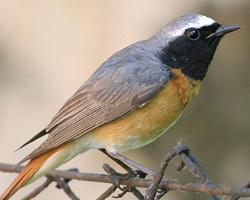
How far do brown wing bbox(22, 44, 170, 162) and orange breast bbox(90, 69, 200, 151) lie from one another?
0.12 feet

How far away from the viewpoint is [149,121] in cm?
409

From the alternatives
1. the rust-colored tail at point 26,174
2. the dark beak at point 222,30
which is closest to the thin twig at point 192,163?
the rust-colored tail at point 26,174

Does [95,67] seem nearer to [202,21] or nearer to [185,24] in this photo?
[185,24]

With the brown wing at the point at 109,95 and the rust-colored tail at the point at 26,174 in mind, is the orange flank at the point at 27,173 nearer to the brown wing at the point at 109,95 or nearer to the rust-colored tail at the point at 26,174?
the rust-colored tail at the point at 26,174

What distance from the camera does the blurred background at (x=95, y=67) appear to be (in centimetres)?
564

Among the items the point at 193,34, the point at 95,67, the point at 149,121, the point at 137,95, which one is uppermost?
the point at 193,34

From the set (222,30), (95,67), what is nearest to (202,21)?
(222,30)

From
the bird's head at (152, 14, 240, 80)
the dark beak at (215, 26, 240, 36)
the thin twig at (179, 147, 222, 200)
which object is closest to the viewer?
the thin twig at (179, 147, 222, 200)

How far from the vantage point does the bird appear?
13.4 feet

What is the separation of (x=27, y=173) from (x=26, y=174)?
0.04 feet

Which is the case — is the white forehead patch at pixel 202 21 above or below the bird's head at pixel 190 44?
above

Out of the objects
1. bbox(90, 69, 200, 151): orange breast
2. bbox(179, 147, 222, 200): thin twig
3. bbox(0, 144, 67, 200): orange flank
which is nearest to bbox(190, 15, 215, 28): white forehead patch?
bbox(90, 69, 200, 151): orange breast

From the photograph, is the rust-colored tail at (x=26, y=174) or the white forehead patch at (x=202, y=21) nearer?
the rust-colored tail at (x=26, y=174)

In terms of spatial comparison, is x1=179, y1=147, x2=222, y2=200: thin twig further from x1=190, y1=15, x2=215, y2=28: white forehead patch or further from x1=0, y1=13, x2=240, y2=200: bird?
x1=190, y1=15, x2=215, y2=28: white forehead patch
